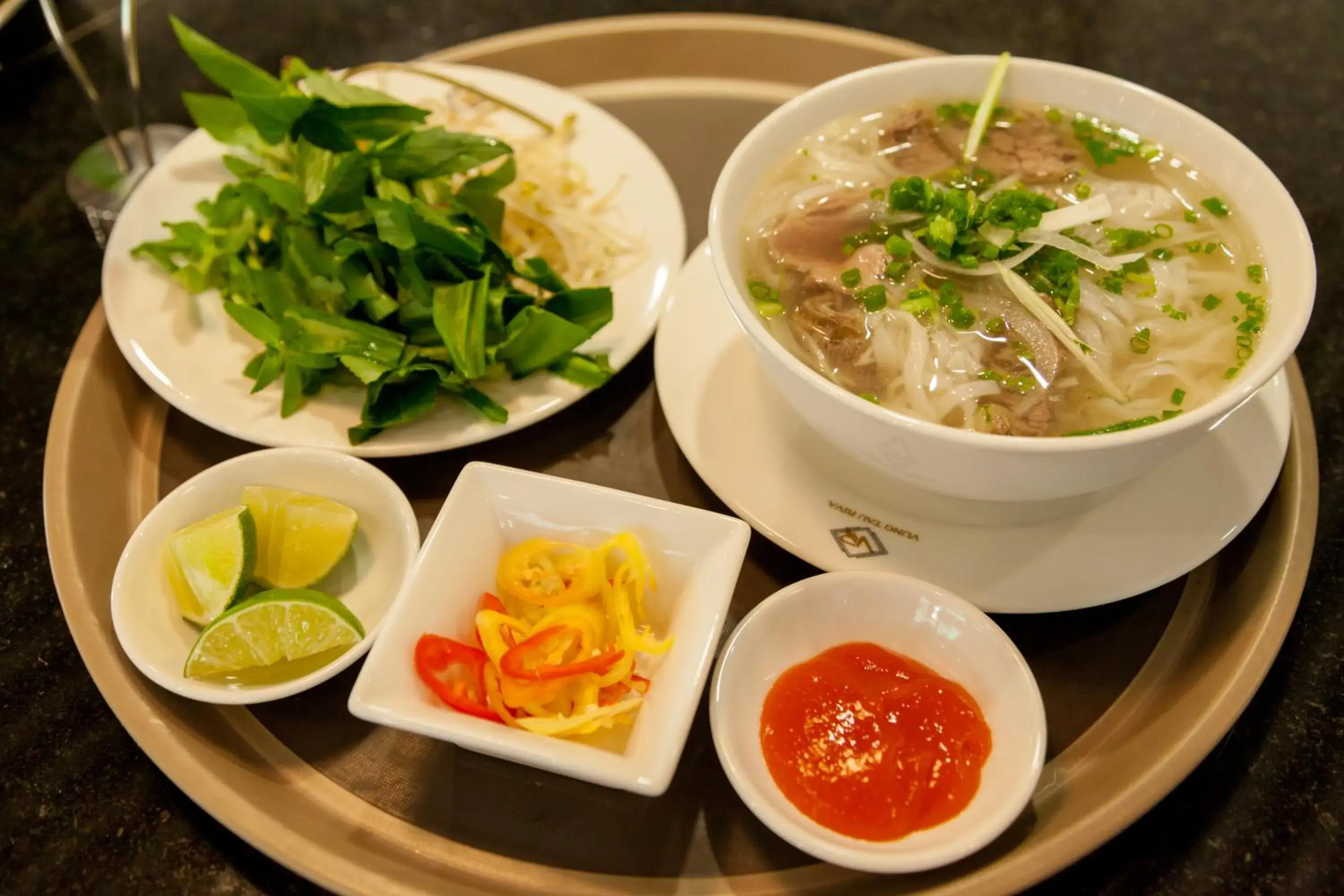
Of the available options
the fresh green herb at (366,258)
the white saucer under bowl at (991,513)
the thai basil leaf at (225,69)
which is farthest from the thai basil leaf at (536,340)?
the thai basil leaf at (225,69)

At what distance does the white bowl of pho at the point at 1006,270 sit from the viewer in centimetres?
131

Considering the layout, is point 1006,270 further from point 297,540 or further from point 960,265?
point 297,540

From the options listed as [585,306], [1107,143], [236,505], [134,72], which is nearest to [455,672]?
[236,505]

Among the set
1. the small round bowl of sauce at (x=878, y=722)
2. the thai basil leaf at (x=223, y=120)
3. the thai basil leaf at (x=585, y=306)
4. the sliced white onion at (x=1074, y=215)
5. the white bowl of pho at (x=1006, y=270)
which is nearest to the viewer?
the small round bowl of sauce at (x=878, y=722)

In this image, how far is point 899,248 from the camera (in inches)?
60.6

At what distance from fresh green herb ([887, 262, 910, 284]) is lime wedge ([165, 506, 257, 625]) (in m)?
1.12

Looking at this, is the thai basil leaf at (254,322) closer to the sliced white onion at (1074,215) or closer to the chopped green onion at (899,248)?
the chopped green onion at (899,248)

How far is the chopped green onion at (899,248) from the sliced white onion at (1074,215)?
213mm

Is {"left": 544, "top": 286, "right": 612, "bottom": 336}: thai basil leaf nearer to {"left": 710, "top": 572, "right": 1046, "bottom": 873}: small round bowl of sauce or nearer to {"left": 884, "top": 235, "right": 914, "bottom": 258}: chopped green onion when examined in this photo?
{"left": 884, "top": 235, "right": 914, "bottom": 258}: chopped green onion

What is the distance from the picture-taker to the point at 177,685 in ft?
4.52

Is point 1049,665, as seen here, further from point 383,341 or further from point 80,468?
point 80,468

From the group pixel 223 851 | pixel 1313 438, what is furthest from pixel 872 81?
pixel 223 851

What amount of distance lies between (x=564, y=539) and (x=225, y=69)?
136cm

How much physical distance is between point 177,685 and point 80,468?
571mm
